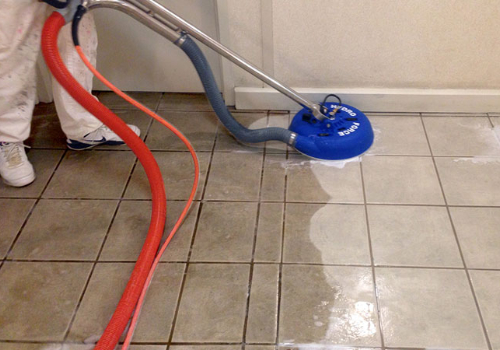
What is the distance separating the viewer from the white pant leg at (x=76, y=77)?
1571mm

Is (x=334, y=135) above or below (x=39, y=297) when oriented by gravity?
above

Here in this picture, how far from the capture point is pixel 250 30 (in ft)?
5.89

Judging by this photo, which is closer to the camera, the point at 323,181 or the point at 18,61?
the point at 18,61

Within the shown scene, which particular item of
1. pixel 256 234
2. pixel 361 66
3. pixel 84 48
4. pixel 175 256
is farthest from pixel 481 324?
pixel 84 48

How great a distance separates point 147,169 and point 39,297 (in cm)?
48

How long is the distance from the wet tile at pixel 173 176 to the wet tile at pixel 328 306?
49 cm

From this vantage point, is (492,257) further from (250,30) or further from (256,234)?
(250,30)

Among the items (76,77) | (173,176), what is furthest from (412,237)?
(76,77)

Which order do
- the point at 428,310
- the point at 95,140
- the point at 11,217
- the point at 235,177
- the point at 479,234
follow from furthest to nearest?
the point at 95,140 → the point at 235,177 → the point at 11,217 → the point at 479,234 → the point at 428,310

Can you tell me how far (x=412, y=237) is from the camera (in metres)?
1.47

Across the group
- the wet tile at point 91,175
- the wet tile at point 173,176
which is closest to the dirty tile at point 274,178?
the wet tile at point 173,176

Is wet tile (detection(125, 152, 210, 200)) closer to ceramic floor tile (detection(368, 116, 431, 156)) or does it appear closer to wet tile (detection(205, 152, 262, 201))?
wet tile (detection(205, 152, 262, 201))

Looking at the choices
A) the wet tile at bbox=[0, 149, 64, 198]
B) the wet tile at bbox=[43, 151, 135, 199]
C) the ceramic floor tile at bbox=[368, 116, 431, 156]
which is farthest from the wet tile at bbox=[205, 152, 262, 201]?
the wet tile at bbox=[0, 149, 64, 198]

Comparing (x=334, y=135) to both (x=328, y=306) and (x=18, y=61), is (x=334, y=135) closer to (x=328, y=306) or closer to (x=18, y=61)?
(x=328, y=306)
